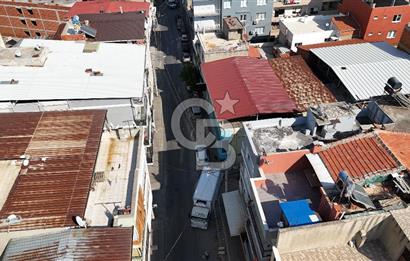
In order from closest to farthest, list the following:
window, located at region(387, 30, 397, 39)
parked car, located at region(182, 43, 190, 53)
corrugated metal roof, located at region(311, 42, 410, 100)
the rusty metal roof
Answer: the rusty metal roof → corrugated metal roof, located at region(311, 42, 410, 100) → window, located at region(387, 30, 397, 39) → parked car, located at region(182, 43, 190, 53)

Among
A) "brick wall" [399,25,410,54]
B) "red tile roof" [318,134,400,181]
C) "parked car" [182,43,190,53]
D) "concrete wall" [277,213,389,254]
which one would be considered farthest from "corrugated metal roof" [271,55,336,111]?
"parked car" [182,43,190,53]

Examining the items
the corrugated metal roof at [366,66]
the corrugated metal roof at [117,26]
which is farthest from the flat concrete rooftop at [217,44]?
the corrugated metal roof at [366,66]

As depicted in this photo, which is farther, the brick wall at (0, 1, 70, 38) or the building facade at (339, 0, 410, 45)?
the brick wall at (0, 1, 70, 38)

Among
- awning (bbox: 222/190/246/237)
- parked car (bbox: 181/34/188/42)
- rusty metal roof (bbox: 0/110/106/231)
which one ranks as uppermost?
rusty metal roof (bbox: 0/110/106/231)

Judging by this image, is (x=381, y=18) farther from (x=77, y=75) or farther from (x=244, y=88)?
(x=77, y=75)

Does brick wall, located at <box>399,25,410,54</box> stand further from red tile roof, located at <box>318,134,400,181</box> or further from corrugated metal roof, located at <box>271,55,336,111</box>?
red tile roof, located at <box>318,134,400,181</box>

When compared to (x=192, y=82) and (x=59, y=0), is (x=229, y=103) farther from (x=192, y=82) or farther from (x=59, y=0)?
(x=59, y=0)
